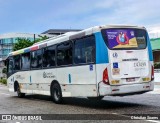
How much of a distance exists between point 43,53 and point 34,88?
8.24ft

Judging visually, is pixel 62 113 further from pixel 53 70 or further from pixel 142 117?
pixel 53 70

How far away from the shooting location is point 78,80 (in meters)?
15.1

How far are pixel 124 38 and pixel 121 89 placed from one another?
1960mm

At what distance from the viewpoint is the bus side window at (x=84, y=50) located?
14062mm

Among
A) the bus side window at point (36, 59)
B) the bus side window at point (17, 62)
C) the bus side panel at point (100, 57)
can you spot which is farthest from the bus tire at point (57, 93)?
the bus side window at point (17, 62)

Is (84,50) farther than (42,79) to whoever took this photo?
No

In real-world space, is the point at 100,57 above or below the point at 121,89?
above

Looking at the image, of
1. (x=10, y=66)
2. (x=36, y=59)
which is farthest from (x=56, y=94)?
(x=10, y=66)

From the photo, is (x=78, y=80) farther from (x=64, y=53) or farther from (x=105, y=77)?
(x=105, y=77)

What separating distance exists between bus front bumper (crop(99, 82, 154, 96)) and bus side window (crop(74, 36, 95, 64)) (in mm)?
1205

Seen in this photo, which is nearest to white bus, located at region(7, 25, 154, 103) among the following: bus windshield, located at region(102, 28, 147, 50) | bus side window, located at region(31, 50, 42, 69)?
bus windshield, located at region(102, 28, 147, 50)

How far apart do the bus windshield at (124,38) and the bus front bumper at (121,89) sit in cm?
143

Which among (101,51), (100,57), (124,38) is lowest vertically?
(100,57)

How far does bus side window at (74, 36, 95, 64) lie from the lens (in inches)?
554
